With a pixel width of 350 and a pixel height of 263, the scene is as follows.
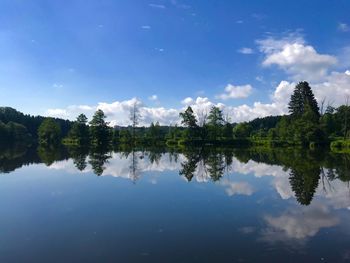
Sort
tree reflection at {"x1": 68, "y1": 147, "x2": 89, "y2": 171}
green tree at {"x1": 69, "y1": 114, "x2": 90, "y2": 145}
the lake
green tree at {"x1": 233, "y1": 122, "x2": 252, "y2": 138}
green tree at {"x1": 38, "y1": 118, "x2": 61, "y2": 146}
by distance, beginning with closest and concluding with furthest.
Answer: the lake, tree reflection at {"x1": 68, "y1": 147, "x2": 89, "y2": 171}, green tree at {"x1": 69, "y1": 114, "x2": 90, "y2": 145}, green tree at {"x1": 38, "y1": 118, "x2": 61, "y2": 146}, green tree at {"x1": 233, "y1": 122, "x2": 252, "y2": 138}

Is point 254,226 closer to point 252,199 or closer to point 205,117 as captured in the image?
point 252,199

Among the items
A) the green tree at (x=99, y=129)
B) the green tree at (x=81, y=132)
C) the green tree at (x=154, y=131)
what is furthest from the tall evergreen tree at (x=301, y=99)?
the green tree at (x=81, y=132)

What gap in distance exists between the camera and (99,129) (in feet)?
343

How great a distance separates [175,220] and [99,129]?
90.6 meters

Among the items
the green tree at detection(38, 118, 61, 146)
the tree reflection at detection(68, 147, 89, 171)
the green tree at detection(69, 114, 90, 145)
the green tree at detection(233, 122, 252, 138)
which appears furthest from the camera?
the green tree at detection(233, 122, 252, 138)

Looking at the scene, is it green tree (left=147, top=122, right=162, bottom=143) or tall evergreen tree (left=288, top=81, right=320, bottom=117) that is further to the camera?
green tree (left=147, top=122, right=162, bottom=143)

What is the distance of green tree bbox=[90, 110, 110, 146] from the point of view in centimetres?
10456

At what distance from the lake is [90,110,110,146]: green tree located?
73984 mm

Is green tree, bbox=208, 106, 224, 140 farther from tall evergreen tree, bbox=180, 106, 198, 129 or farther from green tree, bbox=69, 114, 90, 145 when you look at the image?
green tree, bbox=69, 114, 90, 145

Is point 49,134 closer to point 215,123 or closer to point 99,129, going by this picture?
point 99,129

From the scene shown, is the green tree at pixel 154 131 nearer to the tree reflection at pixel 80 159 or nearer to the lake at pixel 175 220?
the tree reflection at pixel 80 159

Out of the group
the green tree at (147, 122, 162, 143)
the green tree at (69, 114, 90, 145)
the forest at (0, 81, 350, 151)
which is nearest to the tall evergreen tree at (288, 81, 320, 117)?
the forest at (0, 81, 350, 151)

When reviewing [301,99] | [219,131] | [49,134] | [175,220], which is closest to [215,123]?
[219,131]

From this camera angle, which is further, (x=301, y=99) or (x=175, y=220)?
(x=301, y=99)
